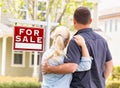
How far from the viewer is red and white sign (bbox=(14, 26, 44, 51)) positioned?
11453 mm

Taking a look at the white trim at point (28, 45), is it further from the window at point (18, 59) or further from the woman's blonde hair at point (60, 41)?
the window at point (18, 59)

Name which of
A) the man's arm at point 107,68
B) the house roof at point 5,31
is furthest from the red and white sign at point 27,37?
the house roof at point 5,31

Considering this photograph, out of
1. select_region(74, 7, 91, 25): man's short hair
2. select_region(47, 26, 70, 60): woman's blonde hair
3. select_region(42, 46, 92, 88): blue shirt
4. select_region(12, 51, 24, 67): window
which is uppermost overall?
select_region(74, 7, 91, 25): man's short hair

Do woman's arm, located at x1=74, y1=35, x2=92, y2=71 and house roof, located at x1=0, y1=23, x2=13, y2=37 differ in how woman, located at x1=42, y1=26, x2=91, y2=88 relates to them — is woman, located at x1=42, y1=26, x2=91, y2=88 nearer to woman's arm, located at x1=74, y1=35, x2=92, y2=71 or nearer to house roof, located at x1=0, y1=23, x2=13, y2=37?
woman's arm, located at x1=74, y1=35, x2=92, y2=71

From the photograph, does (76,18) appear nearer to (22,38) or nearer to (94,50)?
(94,50)

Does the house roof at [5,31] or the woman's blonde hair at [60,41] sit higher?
the woman's blonde hair at [60,41]

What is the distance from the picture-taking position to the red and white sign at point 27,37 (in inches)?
451

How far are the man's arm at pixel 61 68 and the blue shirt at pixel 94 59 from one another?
42mm

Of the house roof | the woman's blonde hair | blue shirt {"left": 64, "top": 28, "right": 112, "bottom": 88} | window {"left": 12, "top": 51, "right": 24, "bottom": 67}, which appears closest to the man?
blue shirt {"left": 64, "top": 28, "right": 112, "bottom": 88}

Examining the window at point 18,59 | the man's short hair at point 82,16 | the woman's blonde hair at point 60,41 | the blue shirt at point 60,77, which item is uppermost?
the man's short hair at point 82,16

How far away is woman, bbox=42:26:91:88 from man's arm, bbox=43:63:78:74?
46 mm

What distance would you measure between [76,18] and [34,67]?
2450 cm

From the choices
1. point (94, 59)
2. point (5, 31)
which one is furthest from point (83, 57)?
point (5, 31)

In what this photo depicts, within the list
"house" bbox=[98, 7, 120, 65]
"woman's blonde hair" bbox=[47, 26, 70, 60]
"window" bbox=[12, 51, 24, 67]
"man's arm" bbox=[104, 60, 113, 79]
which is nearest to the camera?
"woman's blonde hair" bbox=[47, 26, 70, 60]
